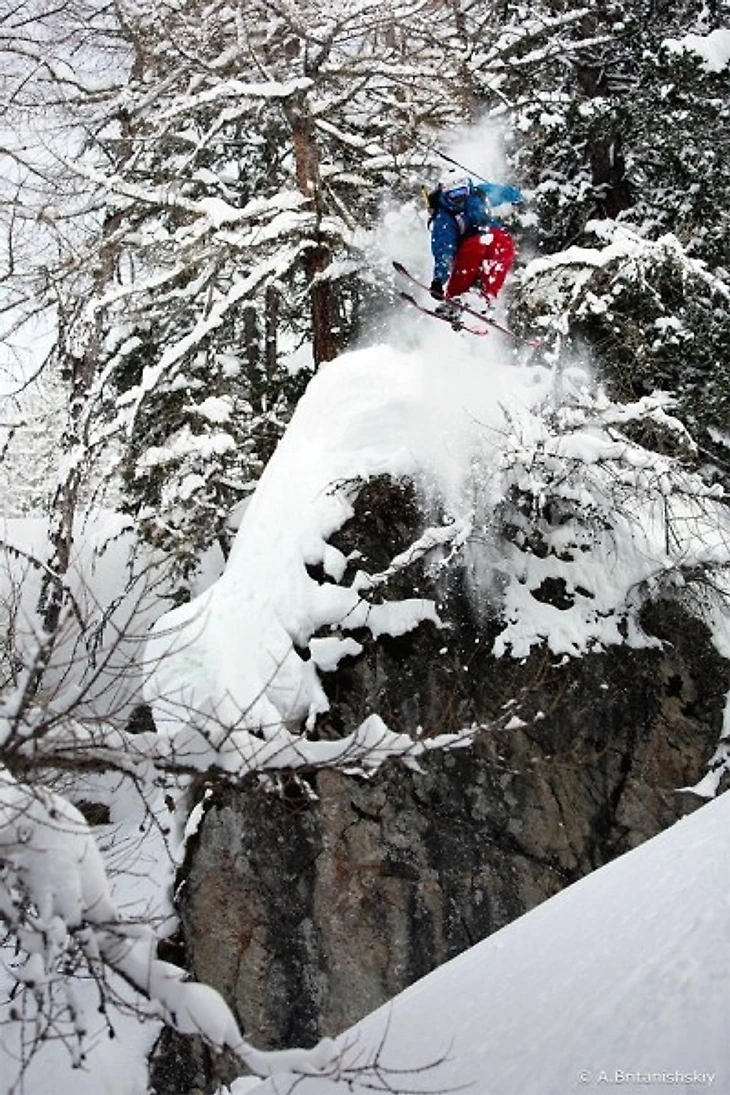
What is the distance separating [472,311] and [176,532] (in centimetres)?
426

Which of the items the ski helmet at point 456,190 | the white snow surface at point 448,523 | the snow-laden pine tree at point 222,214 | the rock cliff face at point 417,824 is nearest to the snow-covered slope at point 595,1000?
the rock cliff face at point 417,824

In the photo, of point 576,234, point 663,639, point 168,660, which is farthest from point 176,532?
point 576,234

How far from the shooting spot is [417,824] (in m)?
8.06

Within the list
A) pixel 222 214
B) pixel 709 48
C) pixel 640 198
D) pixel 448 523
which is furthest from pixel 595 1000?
pixel 640 198

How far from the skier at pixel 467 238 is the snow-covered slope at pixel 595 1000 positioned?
6.76 meters

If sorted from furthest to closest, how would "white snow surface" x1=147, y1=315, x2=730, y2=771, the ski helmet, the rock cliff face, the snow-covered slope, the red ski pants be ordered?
the red ski pants, the ski helmet, "white snow surface" x1=147, y1=315, x2=730, y2=771, the rock cliff face, the snow-covered slope

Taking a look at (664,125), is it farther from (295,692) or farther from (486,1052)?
(486,1052)

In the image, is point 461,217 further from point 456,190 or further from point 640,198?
point 640,198

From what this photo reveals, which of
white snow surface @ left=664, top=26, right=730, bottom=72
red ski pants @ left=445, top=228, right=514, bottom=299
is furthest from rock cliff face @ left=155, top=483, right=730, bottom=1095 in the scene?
white snow surface @ left=664, top=26, right=730, bottom=72

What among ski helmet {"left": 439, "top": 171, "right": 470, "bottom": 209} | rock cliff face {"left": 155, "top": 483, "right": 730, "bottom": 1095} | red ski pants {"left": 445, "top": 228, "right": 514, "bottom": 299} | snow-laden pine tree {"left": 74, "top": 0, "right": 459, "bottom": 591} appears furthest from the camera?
snow-laden pine tree {"left": 74, "top": 0, "right": 459, "bottom": 591}

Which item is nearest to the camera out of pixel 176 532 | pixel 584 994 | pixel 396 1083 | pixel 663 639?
pixel 584 994

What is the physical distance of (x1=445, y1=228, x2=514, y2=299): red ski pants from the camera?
961 centimetres

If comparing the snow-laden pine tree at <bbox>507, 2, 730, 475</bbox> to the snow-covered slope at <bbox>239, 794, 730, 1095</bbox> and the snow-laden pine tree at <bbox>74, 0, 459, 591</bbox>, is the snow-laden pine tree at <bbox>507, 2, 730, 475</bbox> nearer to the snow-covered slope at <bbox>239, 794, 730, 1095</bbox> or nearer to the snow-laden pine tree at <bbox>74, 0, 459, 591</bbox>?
the snow-laden pine tree at <bbox>74, 0, 459, 591</bbox>

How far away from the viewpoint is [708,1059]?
8.02ft
